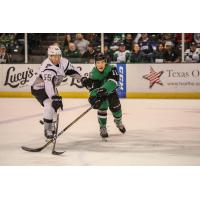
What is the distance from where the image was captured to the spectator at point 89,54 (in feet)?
14.6

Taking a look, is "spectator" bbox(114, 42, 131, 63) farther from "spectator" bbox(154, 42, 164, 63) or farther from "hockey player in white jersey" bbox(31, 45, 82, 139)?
"hockey player in white jersey" bbox(31, 45, 82, 139)

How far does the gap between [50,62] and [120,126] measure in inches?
27.1

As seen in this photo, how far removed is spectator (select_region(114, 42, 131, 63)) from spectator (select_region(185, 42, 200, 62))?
1.76 feet

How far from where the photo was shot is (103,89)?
14.4ft

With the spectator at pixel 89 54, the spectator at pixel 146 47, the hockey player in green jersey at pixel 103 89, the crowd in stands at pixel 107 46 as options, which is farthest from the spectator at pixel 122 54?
the hockey player in green jersey at pixel 103 89

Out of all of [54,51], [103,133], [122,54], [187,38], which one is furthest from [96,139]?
[187,38]

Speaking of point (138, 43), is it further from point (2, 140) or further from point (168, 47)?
point (2, 140)

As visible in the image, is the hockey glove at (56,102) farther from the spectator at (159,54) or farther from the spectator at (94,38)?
the spectator at (159,54)

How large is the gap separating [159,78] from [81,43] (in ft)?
4.81

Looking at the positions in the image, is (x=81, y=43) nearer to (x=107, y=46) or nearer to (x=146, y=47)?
(x=107, y=46)

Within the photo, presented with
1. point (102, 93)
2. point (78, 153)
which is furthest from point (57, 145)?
point (102, 93)

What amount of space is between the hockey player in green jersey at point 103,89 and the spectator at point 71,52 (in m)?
0.18
